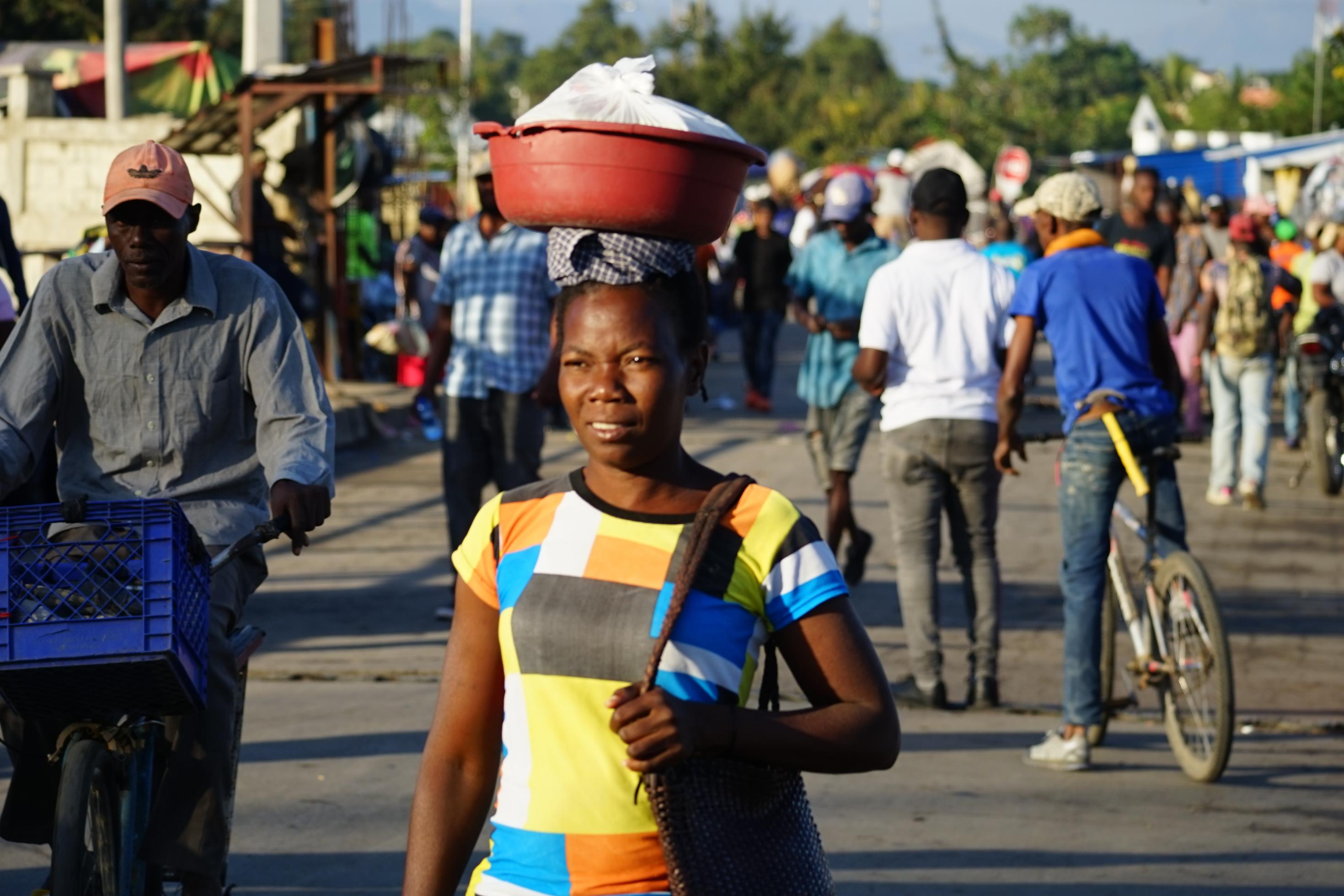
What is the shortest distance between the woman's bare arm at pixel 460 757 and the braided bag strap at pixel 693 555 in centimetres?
33

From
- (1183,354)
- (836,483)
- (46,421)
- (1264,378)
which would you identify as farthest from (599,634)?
(1183,354)

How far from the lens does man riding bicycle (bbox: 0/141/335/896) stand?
4211 millimetres


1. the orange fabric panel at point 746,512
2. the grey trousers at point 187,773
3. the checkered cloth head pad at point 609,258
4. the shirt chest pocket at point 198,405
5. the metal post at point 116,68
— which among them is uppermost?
the metal post at point 116,68

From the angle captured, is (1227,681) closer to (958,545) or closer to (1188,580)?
(1188,580)

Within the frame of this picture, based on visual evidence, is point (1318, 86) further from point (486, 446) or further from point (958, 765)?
point (958, 765)

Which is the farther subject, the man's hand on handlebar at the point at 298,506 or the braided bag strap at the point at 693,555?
the man's hand on handlebar at the point at 298,506

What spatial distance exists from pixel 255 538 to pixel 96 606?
0.51 metres

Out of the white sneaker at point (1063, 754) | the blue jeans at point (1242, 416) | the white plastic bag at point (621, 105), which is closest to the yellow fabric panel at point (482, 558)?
the white plastic bag at point (621, 105)

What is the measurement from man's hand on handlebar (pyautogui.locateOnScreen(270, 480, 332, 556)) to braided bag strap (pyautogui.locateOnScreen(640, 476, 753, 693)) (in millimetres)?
1680

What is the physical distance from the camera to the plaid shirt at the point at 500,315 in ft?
28.2

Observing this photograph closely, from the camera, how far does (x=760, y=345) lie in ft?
59.3

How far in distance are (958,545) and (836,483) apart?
6.45 feet

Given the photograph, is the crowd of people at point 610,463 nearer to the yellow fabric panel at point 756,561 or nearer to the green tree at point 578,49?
the yellow fabric panel at point 756,561

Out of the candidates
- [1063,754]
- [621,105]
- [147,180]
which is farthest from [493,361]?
[621,105]
